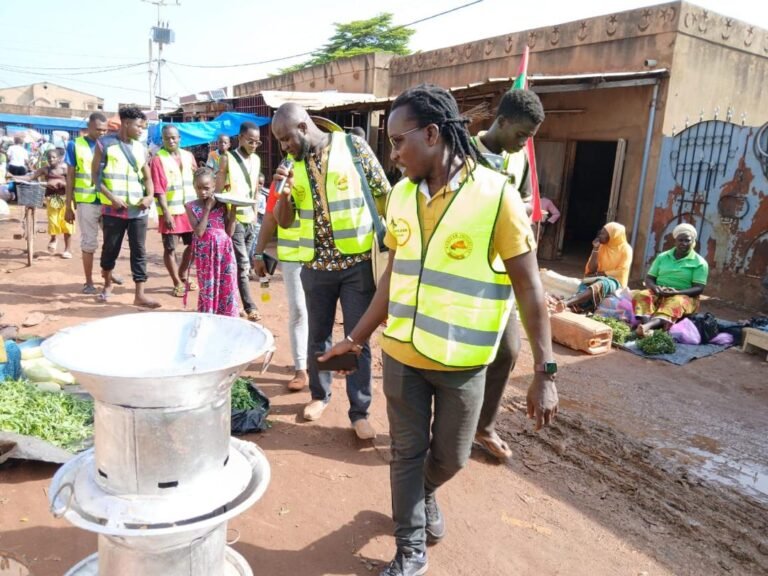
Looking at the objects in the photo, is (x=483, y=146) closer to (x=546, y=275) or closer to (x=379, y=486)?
(x=379, y=486)

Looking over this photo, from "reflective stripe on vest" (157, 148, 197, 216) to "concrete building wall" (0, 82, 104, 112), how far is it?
51.8m

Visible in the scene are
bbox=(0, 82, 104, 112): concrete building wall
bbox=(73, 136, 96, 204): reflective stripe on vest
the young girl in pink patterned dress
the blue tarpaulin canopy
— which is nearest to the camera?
the young girl in pink patterned dress

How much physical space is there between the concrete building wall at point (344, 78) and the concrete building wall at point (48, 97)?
3898 centimetres

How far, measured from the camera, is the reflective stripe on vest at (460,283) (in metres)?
2.04

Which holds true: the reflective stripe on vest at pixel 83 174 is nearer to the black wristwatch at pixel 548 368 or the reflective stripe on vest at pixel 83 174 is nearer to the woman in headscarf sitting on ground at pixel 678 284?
the black wristwatch at pixel 548 368

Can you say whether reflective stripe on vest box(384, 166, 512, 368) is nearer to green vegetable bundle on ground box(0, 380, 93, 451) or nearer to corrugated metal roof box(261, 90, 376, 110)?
green vegetable bundle on ground box(0, 380, 93, 451)

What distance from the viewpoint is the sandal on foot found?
3.38 meters

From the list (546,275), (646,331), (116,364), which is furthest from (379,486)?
(546,275)

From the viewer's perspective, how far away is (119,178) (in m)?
5.84

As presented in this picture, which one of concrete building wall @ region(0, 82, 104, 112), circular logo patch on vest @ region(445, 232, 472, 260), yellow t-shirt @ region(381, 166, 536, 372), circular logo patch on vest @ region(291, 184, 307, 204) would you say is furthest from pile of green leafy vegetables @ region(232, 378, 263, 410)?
concrete building wall @ region(0, 82, 104, 112)

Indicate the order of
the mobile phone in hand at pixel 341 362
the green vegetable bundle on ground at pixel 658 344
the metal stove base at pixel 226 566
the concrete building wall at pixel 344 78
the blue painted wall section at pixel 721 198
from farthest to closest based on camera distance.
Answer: the concrete building wall at pixel 344 78 < the blue painted wall section at pixel 721 198 < the green vegetable bundle on ground at pixel 658 344 < the mobile phone in hand at pixel 341 362 < the metal stove base at pixel 226 566

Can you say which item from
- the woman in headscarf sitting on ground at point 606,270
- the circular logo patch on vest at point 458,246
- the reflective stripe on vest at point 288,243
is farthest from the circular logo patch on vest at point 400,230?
the woman in headscarf sitting on ground at point 606,270

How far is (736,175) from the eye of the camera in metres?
7.96

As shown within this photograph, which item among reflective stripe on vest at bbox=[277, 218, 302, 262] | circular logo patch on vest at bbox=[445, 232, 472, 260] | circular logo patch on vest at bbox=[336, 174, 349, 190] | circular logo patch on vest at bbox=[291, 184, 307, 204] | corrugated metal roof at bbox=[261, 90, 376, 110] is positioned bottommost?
reflective stripe on vest at bbox=[277, 218, 302, 262]
